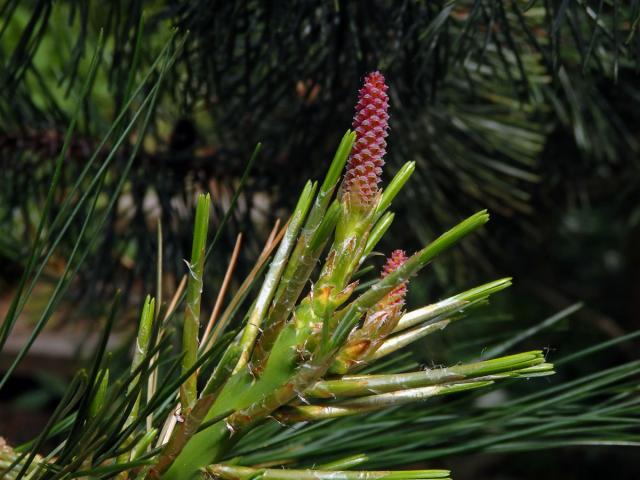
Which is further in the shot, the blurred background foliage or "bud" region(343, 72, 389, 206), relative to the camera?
the blurred background foliage

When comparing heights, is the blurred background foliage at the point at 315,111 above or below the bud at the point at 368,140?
above

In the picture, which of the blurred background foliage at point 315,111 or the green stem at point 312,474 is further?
the blurred background foliage at point 315,111

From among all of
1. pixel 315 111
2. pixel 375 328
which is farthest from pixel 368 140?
pixel 315 111

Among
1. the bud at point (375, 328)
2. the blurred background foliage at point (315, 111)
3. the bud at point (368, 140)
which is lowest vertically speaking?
the bud at point (375, 328)

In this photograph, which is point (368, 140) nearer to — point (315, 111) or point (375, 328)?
point (375, 328)

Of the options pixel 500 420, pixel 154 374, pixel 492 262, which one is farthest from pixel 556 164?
pixel 154 374

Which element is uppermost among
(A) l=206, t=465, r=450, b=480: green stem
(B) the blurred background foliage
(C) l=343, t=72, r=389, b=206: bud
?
(B) the blurred background foliage
